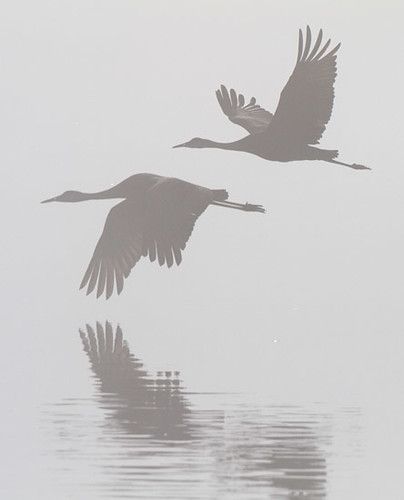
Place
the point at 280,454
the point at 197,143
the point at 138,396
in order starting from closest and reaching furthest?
the point at 280,454 < the point at 138,396 < the point at 197,143

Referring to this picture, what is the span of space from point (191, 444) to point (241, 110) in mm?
12457

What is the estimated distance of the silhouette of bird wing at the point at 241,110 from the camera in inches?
1321

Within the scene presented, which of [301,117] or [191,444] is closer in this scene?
[191,444]

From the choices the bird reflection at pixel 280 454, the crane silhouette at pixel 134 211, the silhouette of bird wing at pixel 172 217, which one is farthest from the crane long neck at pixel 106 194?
the bird reflection at pixel 280 454

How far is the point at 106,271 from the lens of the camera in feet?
105

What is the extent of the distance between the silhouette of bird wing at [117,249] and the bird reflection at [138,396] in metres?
1.50

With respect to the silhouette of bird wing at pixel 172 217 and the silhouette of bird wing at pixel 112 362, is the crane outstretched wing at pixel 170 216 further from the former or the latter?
the silhouette of bird wing at pixel 112 362

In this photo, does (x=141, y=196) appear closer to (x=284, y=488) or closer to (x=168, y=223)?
(x=168, y=223)

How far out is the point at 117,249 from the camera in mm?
31984

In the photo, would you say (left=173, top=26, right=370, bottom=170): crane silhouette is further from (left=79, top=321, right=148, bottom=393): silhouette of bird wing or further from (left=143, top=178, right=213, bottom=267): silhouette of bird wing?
(left=79, top=321, right=148, bottom=393): silhouette of bird wing

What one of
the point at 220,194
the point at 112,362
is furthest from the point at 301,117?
the point at 112,362

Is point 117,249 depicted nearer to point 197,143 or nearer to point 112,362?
point 197,143

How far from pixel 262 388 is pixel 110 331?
1877 centimetres

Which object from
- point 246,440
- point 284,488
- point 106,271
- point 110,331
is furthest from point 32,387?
point 110,331
